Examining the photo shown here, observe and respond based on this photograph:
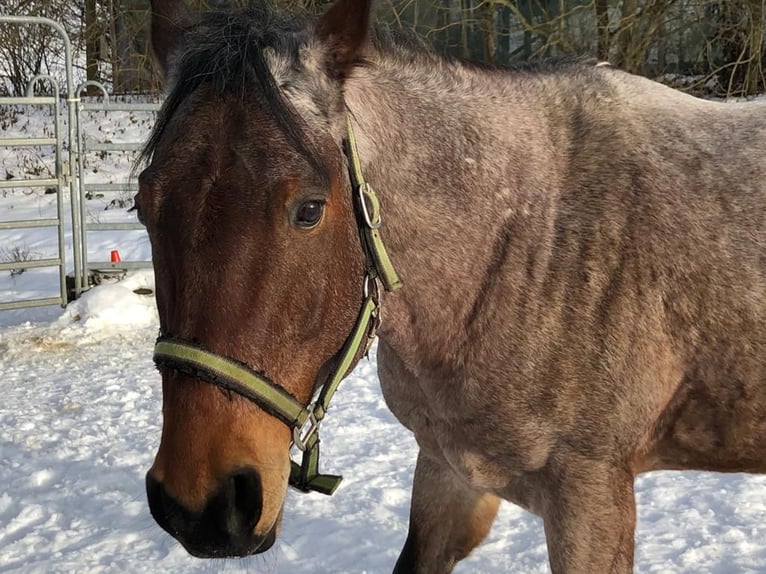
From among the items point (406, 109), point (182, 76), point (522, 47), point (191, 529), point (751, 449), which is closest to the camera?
point (191, 529)

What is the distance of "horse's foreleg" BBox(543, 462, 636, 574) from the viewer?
74.9 inches

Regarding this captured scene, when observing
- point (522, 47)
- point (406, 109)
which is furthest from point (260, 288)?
point (522, 47)

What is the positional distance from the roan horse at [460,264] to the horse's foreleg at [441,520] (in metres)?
0.37

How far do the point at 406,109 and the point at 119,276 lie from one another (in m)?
5.69

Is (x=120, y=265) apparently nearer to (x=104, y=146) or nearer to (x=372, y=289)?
(x=104, y=146)

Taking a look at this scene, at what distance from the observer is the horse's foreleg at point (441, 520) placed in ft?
8.27

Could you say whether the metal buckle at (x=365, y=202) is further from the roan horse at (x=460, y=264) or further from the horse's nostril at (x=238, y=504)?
the horse's nostril at (x=238, y=504)

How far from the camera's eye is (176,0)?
6.48 feet

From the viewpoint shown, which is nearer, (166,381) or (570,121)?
(166,381)

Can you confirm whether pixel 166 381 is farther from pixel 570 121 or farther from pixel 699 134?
pixel 699 134

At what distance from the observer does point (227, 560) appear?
3141mm

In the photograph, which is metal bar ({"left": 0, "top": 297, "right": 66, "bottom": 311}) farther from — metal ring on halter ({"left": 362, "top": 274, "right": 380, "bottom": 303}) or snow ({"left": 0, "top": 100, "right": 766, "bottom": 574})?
metal ring on halter ({"left": 362, "top": 274, "right": 380, "bottom": 303})

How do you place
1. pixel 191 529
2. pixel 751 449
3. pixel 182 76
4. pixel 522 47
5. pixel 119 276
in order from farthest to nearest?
pixel 522 47, pixel 119 276, pixel 751 449, pixel 182 76, pixel 191 529

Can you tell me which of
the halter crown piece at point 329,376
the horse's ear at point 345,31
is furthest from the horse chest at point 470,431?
the horse's ear at point 345,31
